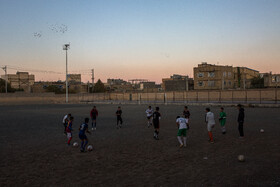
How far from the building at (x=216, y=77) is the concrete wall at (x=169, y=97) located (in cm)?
1535

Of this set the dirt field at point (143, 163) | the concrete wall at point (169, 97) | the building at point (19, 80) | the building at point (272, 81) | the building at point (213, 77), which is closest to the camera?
the dirt field at point (143, 163)

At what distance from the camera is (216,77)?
7481 cm

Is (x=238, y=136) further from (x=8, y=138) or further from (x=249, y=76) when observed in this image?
(x=249, y=76)

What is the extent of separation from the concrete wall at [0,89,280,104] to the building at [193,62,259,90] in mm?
15354

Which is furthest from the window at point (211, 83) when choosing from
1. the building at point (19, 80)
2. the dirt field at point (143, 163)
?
the building at point (19, 80)

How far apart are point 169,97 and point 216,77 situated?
18.5 m

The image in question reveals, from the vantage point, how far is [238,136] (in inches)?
559

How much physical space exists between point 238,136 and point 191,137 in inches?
108

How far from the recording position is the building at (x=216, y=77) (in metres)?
74.8

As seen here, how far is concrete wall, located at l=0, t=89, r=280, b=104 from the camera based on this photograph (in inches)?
2033

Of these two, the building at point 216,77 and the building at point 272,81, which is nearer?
the building at point 272,81

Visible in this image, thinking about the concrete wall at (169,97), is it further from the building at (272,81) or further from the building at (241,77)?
the building at (241,77)

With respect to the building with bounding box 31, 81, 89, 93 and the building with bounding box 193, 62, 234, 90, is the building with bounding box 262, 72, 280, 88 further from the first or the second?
the building with bounding box 31, 81, 89, 93

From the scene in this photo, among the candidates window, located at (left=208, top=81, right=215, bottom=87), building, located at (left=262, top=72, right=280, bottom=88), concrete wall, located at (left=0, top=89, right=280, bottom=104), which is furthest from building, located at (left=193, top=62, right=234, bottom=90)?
concrete wall, located at (left=0, top=89, right=280, bottom=104)
